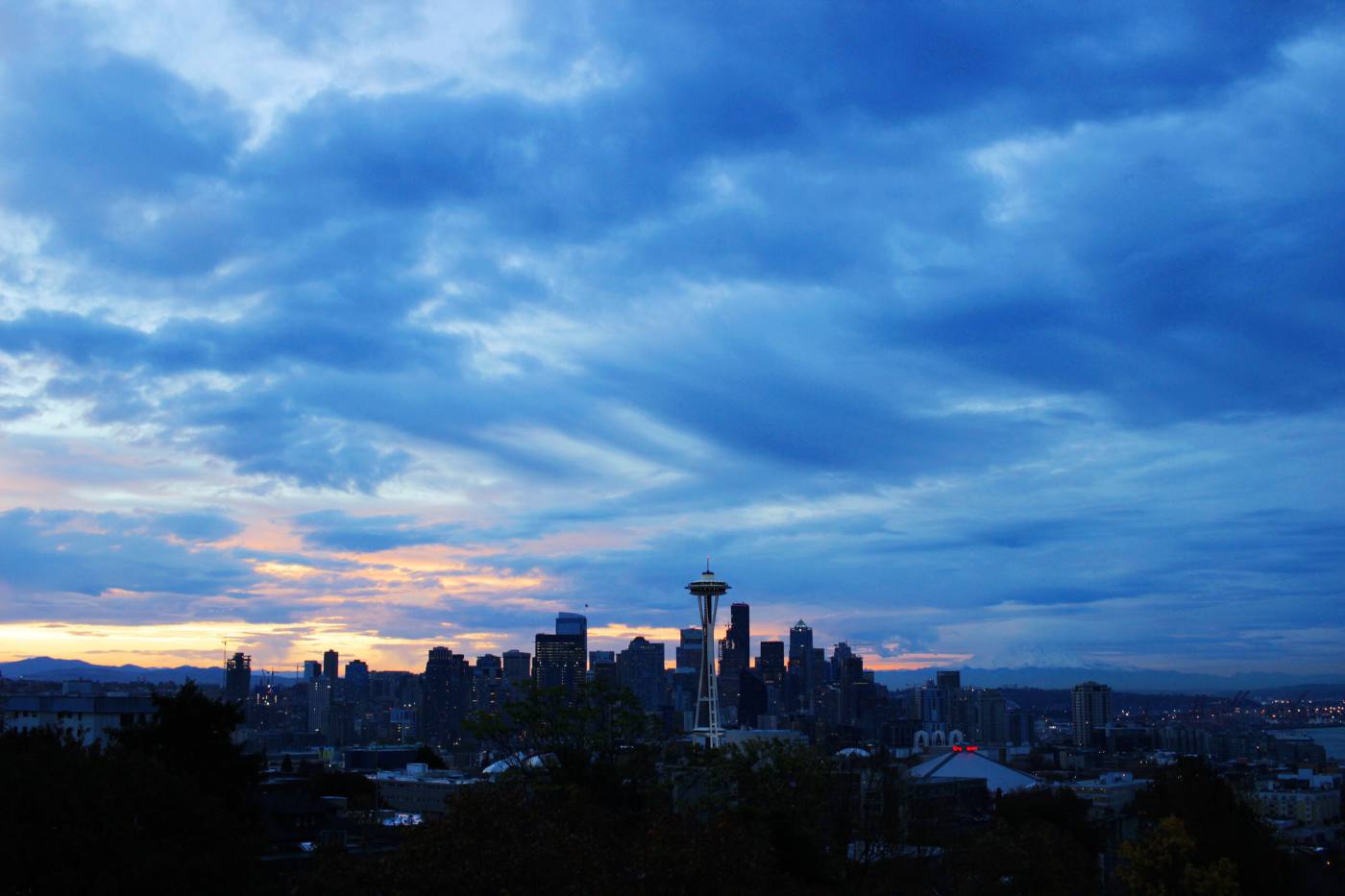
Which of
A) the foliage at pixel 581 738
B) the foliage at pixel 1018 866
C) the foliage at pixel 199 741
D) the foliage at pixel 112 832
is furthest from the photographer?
the foliage at pixel 199 741

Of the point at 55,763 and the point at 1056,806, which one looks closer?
the point at 55,763

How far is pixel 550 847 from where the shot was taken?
18297 millimetres

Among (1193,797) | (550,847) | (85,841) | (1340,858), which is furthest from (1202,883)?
(1340,858)

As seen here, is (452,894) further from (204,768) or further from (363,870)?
(204,768)

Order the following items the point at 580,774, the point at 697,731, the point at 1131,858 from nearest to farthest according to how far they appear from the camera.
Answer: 1. the point at 580,774
2. the point at 1131,858
3. the point at 697,731

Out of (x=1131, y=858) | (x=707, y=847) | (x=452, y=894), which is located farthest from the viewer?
(x=1131, y=858)

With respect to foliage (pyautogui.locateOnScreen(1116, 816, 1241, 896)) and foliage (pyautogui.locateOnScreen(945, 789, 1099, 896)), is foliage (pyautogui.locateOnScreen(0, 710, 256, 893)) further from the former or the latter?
foliage (pyautogui.locateOnScreen(1116, 816, 1241, 896))

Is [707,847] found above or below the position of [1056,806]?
above

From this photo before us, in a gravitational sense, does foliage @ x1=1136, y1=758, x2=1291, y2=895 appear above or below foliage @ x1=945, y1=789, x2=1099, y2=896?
above

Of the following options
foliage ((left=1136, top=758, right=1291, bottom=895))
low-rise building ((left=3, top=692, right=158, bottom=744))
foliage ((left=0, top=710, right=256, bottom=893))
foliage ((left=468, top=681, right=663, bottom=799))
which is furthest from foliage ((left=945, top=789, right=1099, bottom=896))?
low-rise building ((left=3, top=692, right=158, bottom=744))

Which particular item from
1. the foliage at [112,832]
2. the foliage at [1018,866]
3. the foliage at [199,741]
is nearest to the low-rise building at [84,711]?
the foliage at [199,741]

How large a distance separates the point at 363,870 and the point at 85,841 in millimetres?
5617

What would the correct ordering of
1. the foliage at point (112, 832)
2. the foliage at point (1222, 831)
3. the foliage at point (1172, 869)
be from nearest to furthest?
1. the foliage at point (112, 832)
2. the foliage at point (1172, 869)
3. the foliage at point (1222, 831)

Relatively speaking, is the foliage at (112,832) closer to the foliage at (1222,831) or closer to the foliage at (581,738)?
the foliage at (581,738)
